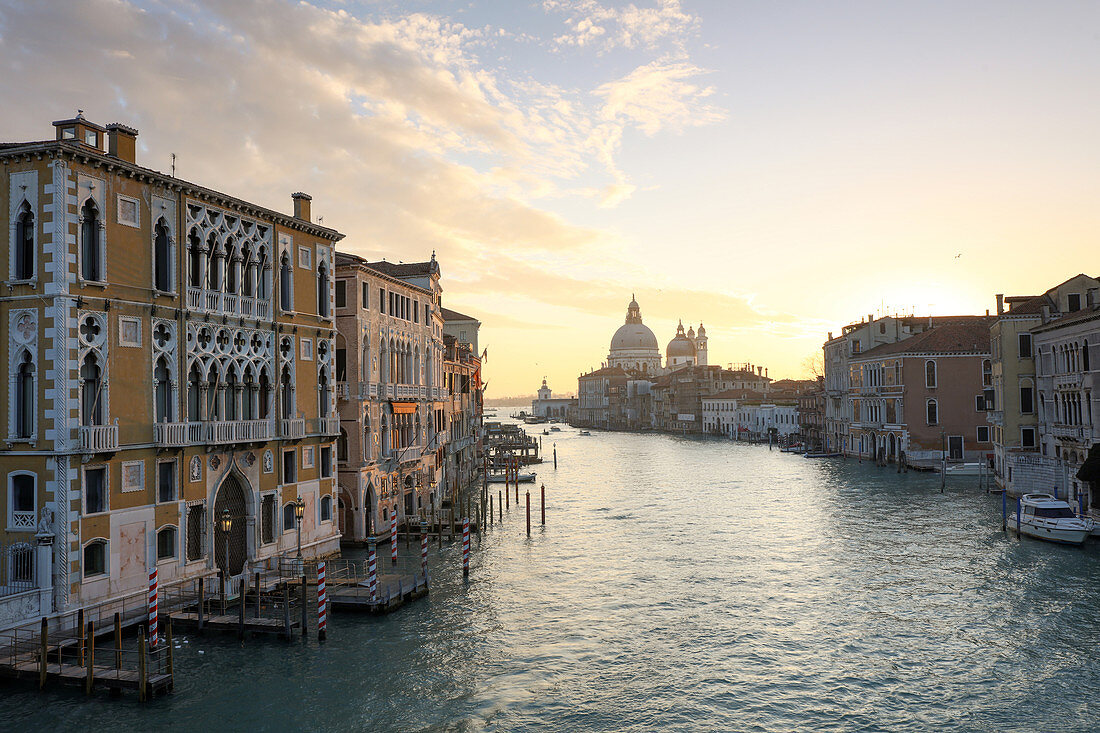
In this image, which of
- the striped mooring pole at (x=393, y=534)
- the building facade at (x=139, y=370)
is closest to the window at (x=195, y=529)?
the building facade at (x=139, y=370)

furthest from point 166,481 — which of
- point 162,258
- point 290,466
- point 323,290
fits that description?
point 323,290

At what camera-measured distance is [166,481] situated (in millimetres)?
21172

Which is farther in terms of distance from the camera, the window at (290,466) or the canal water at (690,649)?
the window at (290,466)

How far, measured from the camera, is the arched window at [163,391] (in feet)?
68.6

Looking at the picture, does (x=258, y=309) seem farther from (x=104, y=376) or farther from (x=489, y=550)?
(x=489, y=550)

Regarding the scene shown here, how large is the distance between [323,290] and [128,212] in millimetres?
8860

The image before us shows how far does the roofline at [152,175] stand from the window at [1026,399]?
35156 mm

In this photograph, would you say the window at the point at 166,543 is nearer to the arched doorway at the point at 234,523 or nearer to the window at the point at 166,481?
the window at the point at 166,481

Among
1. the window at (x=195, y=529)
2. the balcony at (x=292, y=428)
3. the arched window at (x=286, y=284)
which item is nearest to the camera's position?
the window at (x=195, y=529)

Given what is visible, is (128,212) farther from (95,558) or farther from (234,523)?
(234,523)

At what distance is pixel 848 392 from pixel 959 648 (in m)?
61.1

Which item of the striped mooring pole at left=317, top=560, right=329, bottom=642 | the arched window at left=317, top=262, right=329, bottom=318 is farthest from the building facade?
the striped mooring pole at left=317, top=560, right=329, bottom=642

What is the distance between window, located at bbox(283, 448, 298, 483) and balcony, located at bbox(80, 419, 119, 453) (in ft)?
23.4

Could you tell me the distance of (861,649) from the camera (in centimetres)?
1991
